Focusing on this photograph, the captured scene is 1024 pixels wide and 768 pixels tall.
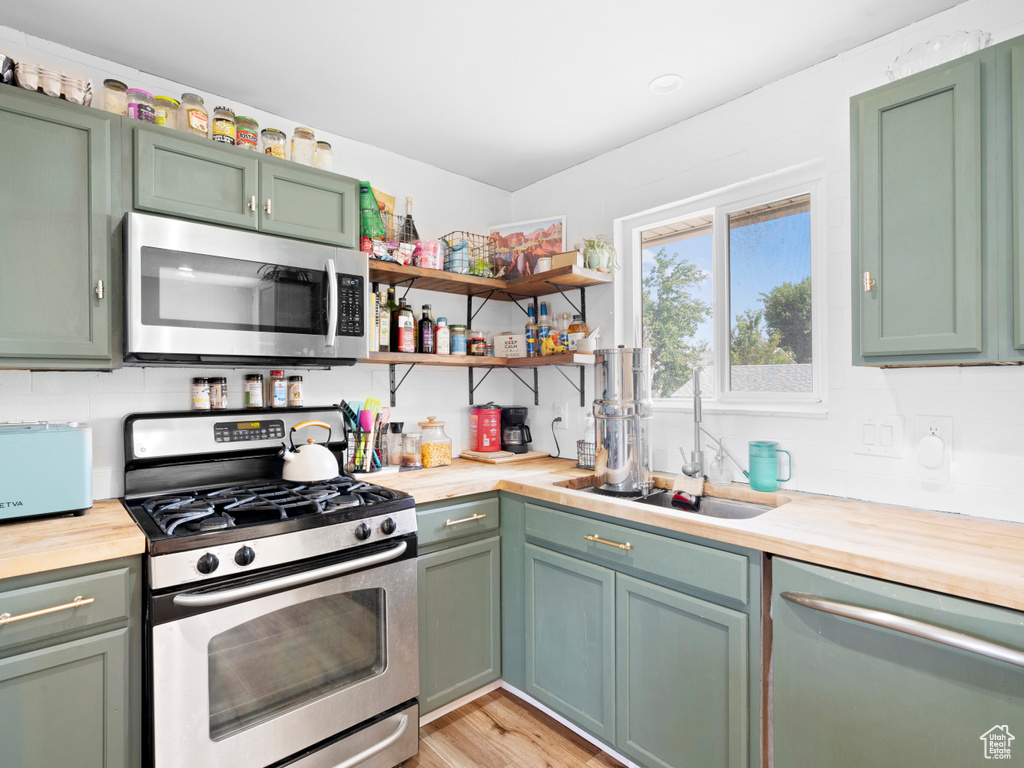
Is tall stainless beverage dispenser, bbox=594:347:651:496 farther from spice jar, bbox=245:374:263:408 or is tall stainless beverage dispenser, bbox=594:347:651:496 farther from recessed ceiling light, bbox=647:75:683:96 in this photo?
spice jar, bbox=245:374:263:408

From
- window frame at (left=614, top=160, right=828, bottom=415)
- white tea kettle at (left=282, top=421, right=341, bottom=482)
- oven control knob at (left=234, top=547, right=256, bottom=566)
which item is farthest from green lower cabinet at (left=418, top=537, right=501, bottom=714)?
window frame at (left=614, top=160, right=828, bottom=415)

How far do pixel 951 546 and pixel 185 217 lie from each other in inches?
95.4

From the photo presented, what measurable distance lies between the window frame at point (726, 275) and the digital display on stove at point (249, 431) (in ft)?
5.27

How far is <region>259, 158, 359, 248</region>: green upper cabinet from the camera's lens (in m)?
1.93

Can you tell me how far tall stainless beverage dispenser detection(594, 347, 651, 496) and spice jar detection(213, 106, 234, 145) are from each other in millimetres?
1622

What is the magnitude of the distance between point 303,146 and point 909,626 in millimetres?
2430

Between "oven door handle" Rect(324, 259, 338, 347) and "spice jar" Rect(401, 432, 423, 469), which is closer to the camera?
"oven door handle" Rect(324, 259, 338, 347)

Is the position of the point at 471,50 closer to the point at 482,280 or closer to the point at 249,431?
the point at 482,280

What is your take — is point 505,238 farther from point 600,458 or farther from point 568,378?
point 600,458

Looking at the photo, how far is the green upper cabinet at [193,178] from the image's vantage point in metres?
1.69

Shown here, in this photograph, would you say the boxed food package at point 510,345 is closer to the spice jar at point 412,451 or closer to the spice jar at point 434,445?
the spice jar at point 434,445

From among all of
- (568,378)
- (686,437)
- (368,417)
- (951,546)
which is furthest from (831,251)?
(368,417)

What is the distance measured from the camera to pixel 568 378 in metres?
2.83

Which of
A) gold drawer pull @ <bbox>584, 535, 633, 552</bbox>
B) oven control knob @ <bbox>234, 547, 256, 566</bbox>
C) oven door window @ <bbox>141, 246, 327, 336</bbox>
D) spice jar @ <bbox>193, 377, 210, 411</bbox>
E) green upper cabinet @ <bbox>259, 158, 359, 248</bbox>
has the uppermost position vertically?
green upper cabinet @ <bbox>259, 158, 359, 248</bbox>
